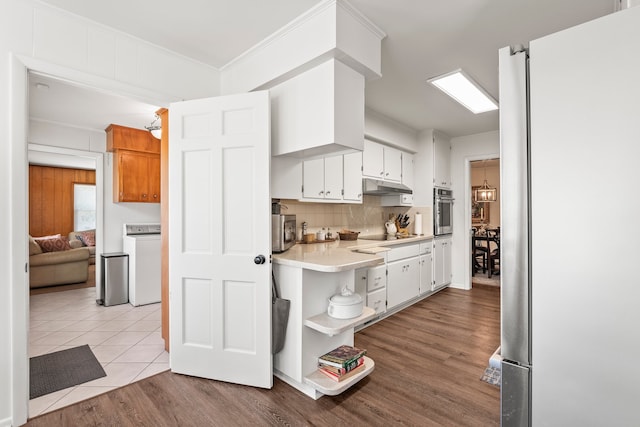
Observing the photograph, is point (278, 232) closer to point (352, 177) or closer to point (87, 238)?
point (352, 177)

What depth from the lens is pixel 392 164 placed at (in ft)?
14.5

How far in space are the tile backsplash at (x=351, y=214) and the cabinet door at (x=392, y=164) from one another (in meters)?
0.46

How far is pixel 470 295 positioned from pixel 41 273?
6.88m

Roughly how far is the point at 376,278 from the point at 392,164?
1837 millimetres

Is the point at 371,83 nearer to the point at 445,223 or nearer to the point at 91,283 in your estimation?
the point at 445,223

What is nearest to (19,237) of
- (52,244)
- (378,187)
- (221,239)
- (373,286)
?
(221,239)

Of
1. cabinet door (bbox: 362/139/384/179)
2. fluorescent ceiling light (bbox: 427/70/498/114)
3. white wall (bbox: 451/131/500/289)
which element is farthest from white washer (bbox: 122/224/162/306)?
white wall (bbox: 451/131/500/289)

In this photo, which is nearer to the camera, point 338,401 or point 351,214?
point 338,401

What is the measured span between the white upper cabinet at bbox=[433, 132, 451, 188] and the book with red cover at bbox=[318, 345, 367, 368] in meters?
3.34

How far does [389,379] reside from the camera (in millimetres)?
2264

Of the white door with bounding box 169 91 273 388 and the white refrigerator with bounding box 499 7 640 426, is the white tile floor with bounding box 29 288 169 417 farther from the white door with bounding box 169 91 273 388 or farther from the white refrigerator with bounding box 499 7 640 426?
the white refrigerator with bounding box 499 7 640 426

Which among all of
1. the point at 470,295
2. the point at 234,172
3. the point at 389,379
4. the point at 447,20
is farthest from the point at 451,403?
the point at 470,295

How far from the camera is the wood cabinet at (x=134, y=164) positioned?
4262 millimetres

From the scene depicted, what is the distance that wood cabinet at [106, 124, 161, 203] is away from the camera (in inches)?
168
